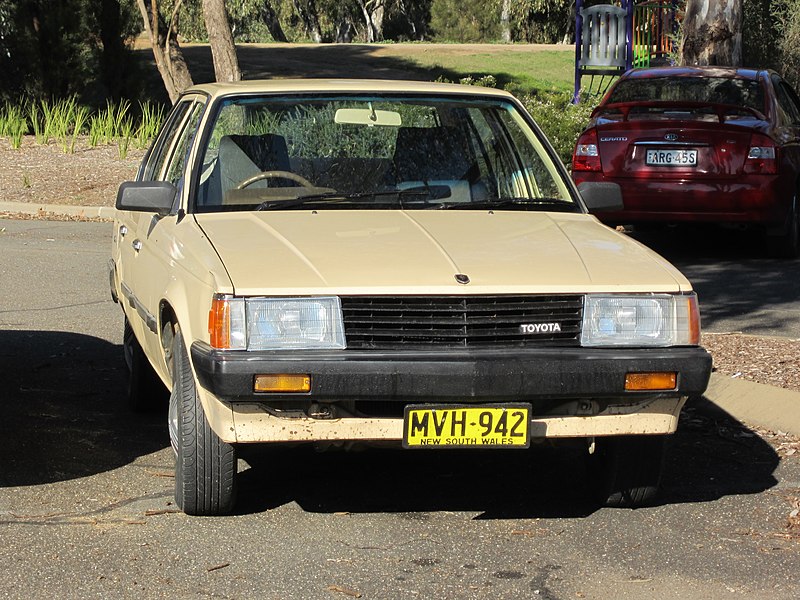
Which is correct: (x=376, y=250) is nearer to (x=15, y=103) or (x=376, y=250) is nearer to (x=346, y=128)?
(x=346, y=128)

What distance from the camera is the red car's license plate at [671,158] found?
1120 centimetres

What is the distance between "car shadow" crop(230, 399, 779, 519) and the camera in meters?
5.15

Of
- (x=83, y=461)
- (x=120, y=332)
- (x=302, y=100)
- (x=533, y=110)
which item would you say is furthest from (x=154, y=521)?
(x=533, y=110)

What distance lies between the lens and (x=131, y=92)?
25.6 m

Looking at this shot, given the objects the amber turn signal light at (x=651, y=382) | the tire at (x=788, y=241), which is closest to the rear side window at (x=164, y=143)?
the amber turn signal light at (x=651, y=382)

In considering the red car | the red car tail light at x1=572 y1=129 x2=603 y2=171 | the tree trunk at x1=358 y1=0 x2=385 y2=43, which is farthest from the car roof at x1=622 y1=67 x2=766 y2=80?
the tree trunk at x1=358 y1=0 x2=385 y2=43

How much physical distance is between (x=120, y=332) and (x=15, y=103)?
16.0 meters

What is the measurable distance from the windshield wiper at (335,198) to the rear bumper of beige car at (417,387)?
3.60 ft

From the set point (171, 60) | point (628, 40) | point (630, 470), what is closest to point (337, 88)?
point (630, 470)

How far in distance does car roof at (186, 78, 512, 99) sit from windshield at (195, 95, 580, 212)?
4cm

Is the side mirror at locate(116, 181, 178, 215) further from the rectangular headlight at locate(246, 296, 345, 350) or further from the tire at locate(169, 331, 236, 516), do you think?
the rectangular headlight at locate(246, 296, 345, 350)

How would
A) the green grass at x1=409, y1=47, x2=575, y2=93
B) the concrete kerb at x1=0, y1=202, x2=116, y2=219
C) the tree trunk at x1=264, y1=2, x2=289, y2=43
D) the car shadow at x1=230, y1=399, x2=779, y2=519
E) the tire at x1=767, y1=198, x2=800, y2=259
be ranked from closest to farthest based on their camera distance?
the car shadow at x1=230, y1=399, x2=779, y2=519, the tire at x1=767, y1=198, x2=800, y2=259, the concrete kerb at x1=0, y1=202, x2=116, y2=219, the green grass at x1=409, y1=47, x2=575, y2=93, the tree trunk at x1=264, y1=2, x2=289, y2=43

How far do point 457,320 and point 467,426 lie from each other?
0.35m

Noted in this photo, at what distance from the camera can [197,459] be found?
4.72 meters
